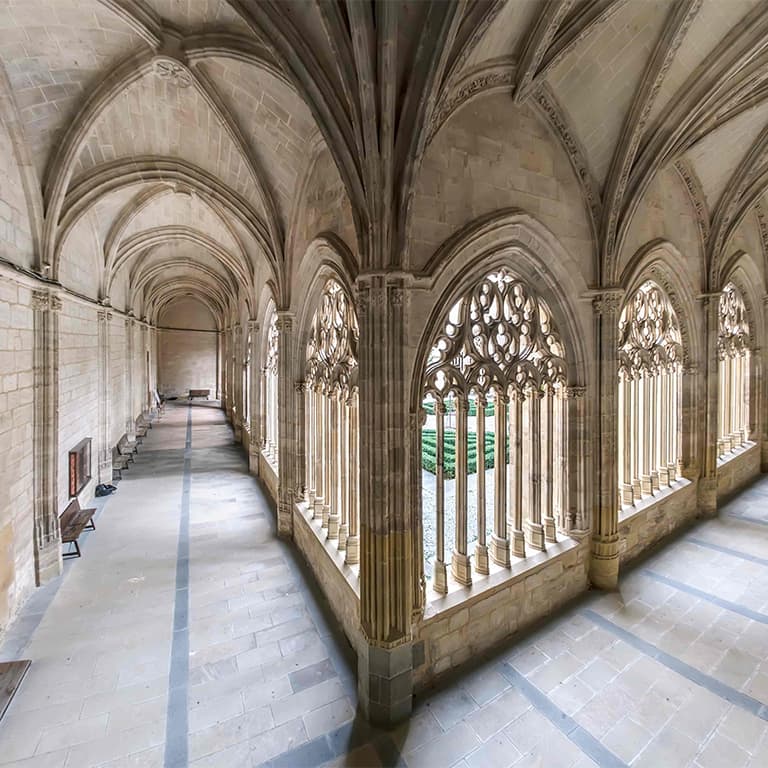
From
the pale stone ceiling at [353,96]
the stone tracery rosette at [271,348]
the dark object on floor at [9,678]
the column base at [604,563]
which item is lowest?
the dark object on floor at [9,678]

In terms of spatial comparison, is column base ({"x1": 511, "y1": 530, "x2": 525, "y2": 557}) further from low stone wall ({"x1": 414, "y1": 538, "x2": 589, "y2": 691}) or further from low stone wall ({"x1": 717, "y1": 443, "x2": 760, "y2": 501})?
low stone wall ({"x1": 717, "y1": 443, "x2": 760, "y2": 501})

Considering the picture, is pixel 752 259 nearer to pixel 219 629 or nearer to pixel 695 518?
pixel 695 518

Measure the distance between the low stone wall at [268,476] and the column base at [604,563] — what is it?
5.49 meters

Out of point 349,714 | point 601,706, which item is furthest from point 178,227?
point 601,706

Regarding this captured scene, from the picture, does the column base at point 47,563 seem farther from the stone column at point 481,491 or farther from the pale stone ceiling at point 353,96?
the stone column at point 481,491

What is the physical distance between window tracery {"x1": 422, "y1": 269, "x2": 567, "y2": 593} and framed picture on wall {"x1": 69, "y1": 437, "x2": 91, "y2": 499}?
20.9 feet

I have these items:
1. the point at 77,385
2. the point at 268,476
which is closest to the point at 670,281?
the point at 268,476

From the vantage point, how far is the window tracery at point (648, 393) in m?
6.16

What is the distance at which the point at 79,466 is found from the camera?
7312mm

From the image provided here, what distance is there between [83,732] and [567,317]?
5904 millimetres

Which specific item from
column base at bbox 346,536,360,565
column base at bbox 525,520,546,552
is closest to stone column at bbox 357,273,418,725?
column base at bbox 346,536,360,565

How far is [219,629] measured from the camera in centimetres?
449

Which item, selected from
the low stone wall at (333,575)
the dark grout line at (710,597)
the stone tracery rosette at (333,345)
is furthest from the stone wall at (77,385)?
the dark grout line at (710,597)

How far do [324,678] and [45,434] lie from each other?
4.81 meters
